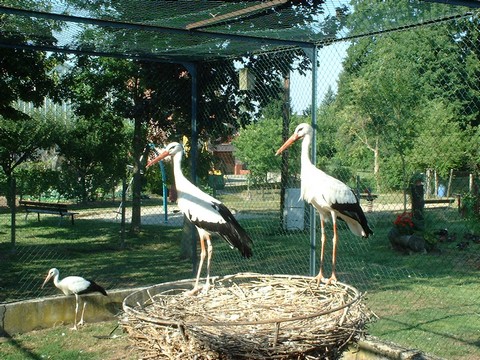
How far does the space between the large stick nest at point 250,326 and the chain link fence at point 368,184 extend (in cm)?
149

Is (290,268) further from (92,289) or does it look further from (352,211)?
(352,211)

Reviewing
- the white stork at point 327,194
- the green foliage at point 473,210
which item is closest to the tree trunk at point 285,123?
the white stork at point 327,194

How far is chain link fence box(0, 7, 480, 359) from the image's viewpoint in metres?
6.65

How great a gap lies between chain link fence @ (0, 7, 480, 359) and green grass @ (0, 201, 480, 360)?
0.10ft

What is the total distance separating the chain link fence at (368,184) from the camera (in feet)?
21.8

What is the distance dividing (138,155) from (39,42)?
5058mm

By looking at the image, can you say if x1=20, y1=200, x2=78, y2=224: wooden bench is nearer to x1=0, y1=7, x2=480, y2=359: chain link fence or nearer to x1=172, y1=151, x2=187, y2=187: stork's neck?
x1=0, y1=7, x2=480, y2=359: chain link fence

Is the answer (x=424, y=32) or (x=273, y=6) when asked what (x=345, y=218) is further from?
(x=424, y=32)

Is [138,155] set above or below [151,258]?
above

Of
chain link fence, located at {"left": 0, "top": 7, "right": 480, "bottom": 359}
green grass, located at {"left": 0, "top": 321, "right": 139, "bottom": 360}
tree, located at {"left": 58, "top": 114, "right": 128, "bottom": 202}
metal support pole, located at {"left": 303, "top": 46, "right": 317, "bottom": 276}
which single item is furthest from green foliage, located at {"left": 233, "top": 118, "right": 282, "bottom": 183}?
tree, located at {"left": 58, "top": 114, "right": 128, "bottom": 202}

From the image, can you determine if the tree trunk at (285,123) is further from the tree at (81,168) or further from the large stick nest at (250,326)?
the tree at (81,168)

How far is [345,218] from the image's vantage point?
5273 mm

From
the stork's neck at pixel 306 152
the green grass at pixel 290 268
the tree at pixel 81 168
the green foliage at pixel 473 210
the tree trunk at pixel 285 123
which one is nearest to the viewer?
the stork's neck at pixel 306 152

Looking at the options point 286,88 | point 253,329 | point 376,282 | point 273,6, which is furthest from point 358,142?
point 253,329
